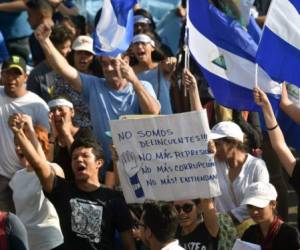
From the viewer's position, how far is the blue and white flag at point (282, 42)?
1017 cm

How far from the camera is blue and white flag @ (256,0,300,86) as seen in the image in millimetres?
10172

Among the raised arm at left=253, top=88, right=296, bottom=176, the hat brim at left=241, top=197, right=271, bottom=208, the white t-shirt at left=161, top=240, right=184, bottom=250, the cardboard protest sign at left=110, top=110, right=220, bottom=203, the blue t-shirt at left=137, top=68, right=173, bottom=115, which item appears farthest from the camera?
the blue t-shirt at left=137, top=68, right=173, bottom=115

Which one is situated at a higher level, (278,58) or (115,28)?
(278,58)

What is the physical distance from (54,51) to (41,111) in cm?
58

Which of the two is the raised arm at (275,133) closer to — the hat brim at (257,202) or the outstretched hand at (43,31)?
the hat brim at (257,202)

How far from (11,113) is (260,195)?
309 cm

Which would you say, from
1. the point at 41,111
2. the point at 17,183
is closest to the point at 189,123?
the point at 17,183

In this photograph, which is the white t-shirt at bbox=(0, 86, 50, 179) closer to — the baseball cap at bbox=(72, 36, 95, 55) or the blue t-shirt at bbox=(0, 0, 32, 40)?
the baseball cap at bbox=(72, 36, 95, 55)

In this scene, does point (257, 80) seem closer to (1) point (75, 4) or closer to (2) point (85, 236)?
(2) point (85, 236)

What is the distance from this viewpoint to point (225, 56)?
428 inches

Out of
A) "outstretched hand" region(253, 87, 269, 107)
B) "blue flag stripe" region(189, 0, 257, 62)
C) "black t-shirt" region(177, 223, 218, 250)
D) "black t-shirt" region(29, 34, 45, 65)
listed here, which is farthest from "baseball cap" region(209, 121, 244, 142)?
"black t-shirt" region(29, 34, 45, 65)

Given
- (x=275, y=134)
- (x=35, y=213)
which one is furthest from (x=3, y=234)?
(x=275, y=134)

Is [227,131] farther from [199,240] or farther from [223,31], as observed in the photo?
[199,240]

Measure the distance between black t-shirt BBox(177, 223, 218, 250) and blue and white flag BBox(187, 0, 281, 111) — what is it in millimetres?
1201
